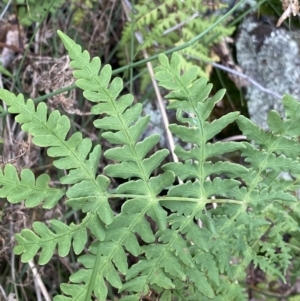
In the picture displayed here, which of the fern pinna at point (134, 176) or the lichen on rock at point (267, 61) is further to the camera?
the lichen on rock at point (267, 61)

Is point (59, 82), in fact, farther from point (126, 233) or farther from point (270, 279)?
point (270, 279)

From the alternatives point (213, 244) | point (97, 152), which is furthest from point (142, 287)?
point (97, 152)

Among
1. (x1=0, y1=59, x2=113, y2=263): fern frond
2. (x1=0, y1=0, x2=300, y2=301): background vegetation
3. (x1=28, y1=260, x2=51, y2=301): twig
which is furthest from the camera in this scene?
(x1=0, y1=0, x2=300, y2=301): background vegetation

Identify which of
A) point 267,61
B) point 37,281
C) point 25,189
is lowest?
point 37,281

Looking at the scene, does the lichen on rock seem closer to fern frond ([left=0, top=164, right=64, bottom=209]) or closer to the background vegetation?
the background vegetation

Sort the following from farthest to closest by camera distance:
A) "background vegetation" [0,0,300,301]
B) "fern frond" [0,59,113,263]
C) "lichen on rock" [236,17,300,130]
Result: "lichen on rock" [236,17,300,130] < "background vegetation" [0,0,300,301] < "fern frond" [0,59,113,263]

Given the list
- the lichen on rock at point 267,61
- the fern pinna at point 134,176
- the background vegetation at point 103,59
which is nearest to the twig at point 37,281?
the background vegetation at point 103,59

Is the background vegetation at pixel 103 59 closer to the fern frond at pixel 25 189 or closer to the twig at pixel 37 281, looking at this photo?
the twig at pixel 37 281

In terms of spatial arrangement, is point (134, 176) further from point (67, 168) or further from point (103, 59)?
point (103, 59)

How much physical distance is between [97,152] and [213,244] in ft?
1.80

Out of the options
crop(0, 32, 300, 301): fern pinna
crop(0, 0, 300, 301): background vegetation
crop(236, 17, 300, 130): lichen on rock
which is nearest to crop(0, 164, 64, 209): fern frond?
crop(0, 32, 300, 301): fern pinna

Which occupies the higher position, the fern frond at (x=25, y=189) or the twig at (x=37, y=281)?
the fern frond at (x=25, y=189)

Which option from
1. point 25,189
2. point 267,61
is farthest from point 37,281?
point 267,61

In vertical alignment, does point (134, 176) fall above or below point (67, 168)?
below
